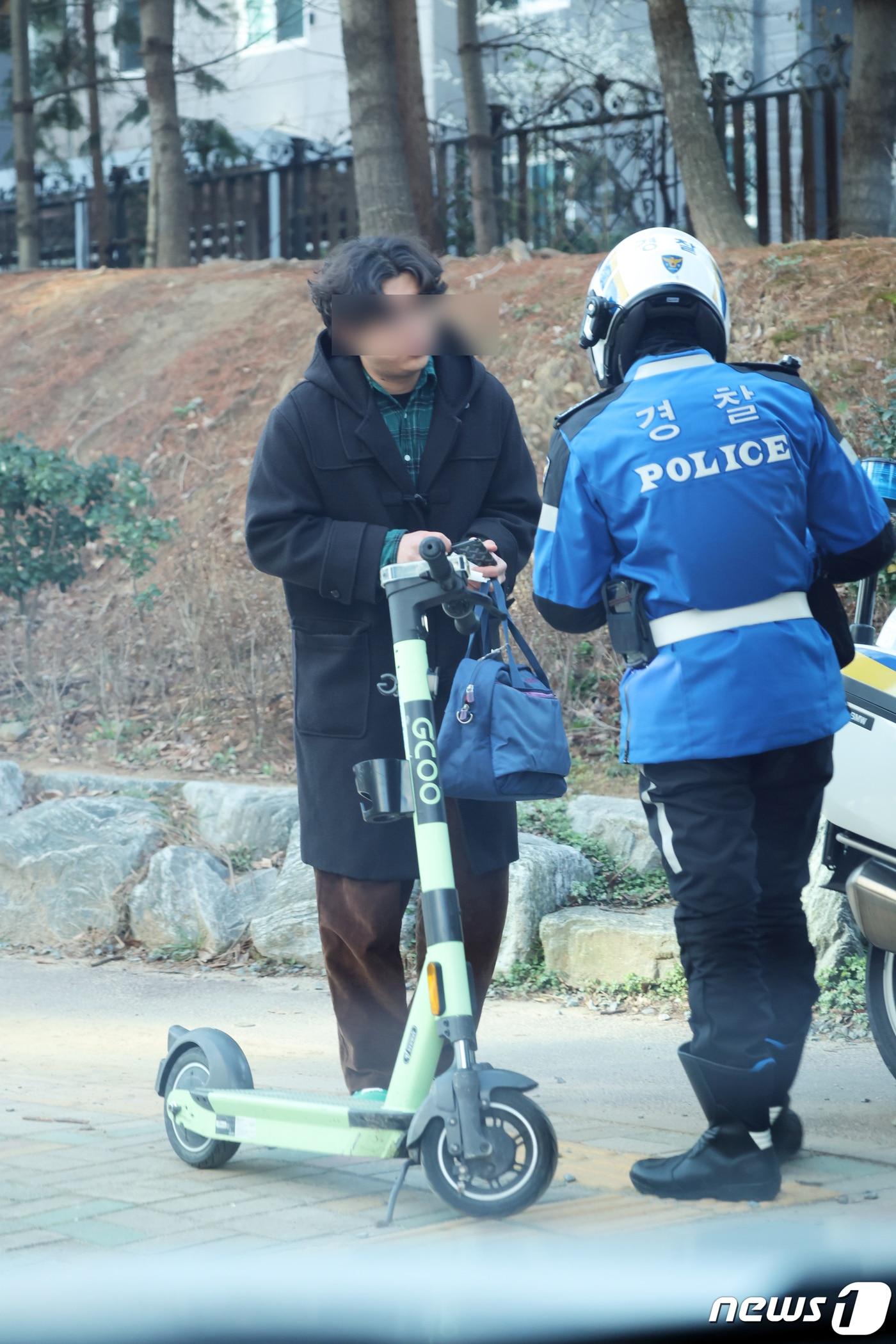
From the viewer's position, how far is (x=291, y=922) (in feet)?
22.0

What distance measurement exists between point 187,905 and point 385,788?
384cm

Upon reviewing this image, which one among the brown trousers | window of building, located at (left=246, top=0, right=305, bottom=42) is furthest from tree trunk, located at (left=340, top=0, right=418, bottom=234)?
window of building, located at (left=246, top=0, right=305, bottom=42)

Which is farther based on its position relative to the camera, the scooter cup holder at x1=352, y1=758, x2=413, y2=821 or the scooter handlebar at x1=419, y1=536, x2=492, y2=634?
the scooter cup holder at x1=352, y1=758, x2=413, y2=821

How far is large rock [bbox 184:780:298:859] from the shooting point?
A: 23.7ft

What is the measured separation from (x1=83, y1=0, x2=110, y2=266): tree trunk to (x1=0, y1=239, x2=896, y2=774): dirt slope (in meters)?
3.75

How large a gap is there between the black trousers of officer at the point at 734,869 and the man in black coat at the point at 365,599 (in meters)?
0.52

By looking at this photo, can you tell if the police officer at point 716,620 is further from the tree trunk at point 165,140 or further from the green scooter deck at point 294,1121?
the tree trunk at point 165,140

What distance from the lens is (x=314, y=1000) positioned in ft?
20.0

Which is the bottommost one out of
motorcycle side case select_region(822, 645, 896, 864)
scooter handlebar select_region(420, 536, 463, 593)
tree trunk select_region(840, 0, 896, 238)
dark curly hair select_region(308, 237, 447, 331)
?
motorcycle side case select_region(822, 645, 896, 864)

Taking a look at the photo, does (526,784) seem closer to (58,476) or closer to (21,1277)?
(21,1277)

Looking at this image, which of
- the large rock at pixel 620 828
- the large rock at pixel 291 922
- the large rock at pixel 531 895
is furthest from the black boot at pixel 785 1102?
the large rock at pixel 291 922

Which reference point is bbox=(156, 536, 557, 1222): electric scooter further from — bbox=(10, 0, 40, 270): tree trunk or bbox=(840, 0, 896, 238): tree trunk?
bbox=(10, 0, 40, 270): tree trunk

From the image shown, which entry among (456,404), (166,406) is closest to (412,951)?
(456,404)
